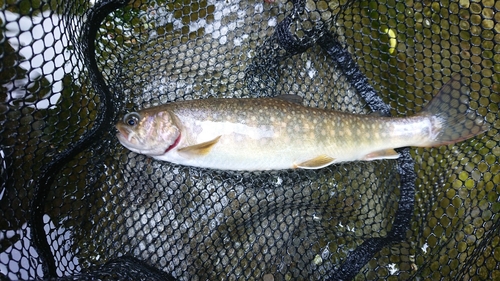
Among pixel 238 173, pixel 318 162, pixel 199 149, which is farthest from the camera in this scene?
pixel 238 173

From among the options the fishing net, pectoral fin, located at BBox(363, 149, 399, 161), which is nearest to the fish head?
the fishing net

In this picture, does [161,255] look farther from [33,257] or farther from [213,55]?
[213,55]

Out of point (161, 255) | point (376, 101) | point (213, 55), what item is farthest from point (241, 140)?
point (376, 101)

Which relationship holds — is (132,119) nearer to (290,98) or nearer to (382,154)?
(290,98)

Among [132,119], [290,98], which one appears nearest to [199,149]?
[132,119]

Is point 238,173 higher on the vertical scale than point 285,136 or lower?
lower

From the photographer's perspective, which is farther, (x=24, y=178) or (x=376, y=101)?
(x=376, y=101)

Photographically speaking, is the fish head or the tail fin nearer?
the fish head

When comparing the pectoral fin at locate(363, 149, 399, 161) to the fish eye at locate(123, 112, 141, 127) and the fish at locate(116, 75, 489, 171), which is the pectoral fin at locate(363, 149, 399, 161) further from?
the fish eye at locate(123, 112, 141, 127)
